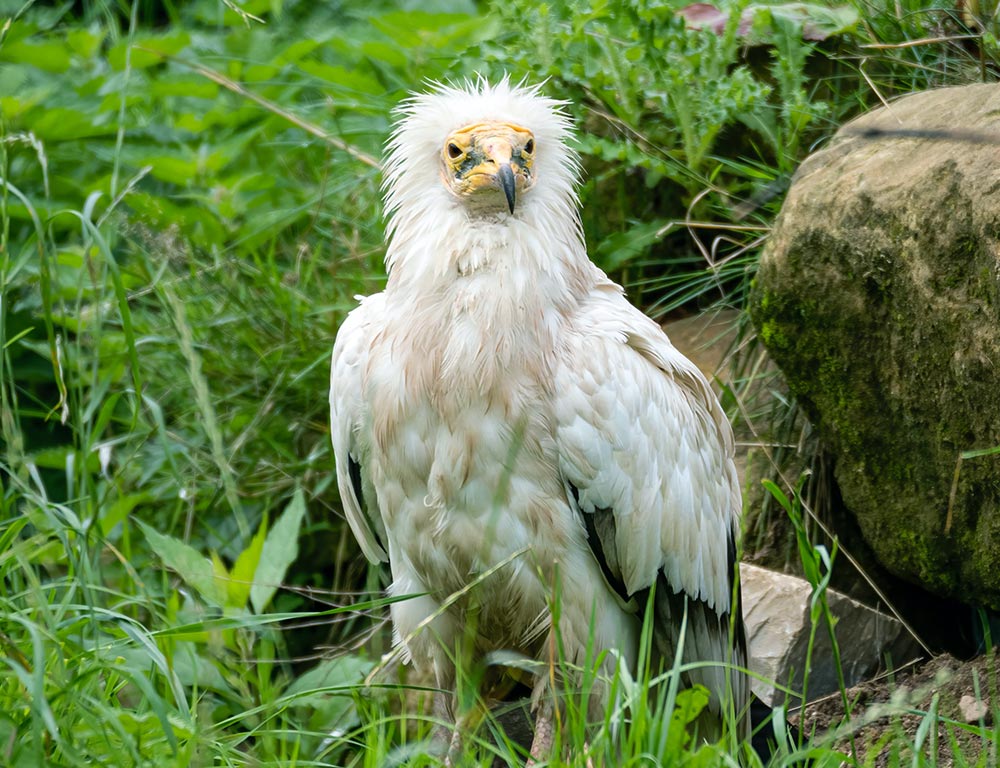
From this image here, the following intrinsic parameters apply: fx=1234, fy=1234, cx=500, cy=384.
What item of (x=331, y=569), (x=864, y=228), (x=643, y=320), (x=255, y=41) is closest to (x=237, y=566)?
(x=331, y=569)

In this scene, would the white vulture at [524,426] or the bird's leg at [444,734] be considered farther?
the white vulture at [524,426]

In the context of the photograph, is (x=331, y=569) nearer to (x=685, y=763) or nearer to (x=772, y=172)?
(x=772, y=172)

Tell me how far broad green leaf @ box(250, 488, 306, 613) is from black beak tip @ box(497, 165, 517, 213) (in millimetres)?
1373

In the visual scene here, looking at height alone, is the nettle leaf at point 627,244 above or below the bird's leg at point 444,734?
above

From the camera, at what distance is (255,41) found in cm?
607

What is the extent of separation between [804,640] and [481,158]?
5.59 ft

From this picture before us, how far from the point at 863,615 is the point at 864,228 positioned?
117 cm

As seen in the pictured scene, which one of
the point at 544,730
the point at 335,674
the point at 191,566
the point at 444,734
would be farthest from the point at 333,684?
the point at 544,730

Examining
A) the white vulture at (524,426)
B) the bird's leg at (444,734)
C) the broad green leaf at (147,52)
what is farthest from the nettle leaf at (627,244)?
the broad green leaf at (147,52)

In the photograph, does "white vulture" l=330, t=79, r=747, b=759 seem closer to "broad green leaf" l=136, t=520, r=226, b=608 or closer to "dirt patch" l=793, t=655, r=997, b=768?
"dirt patch" l=793, t=655, r=997, b=768

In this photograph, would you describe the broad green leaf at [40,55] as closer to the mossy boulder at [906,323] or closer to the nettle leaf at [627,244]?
the nettle leaf at [627,244]

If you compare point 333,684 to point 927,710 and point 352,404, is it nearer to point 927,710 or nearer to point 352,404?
point 352,404

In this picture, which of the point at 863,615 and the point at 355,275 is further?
the point at 355,275

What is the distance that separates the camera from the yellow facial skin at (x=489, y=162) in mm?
3125
